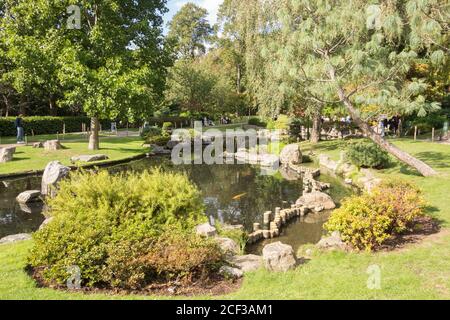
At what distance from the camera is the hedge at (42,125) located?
3136 cm

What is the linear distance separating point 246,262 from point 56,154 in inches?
709

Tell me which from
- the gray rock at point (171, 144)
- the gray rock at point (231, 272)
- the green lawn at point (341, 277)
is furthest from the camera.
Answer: the gray rock at point (171, 144)

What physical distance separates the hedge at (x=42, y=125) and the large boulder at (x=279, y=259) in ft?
99.3

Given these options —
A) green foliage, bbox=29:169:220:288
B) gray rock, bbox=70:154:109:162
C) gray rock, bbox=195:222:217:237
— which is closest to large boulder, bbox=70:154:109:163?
gray rock, bbox=70:154:109:162

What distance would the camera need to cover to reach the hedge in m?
31.4

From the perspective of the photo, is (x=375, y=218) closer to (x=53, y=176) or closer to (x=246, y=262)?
(x=246, y=262)

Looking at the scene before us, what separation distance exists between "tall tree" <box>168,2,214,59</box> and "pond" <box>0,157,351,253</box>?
190 ft

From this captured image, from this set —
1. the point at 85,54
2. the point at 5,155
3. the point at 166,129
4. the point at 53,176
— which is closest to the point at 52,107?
the point at 166,129

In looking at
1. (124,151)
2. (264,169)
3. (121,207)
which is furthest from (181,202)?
(124,151)

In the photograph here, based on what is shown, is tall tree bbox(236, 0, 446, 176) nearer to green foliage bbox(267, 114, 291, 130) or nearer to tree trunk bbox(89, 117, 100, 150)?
tree trunk bbox(89, 117, 100, 150)

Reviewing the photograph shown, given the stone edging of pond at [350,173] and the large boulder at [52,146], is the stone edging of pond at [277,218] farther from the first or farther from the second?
the large boulder at [52,146]

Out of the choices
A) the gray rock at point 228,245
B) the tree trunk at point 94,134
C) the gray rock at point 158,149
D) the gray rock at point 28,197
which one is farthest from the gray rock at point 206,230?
the gray rock at point 158,149

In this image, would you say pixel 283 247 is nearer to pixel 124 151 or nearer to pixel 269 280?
pixel 269 280
